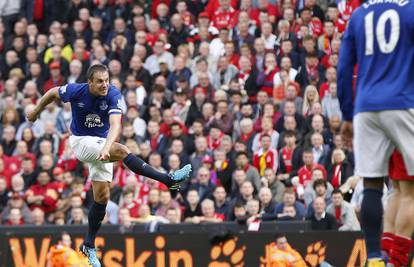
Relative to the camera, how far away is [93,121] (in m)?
13.5

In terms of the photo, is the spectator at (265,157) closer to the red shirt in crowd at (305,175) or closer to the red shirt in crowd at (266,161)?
the red shirt in crowd at (266,161)

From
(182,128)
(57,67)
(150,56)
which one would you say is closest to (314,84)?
(182,128)

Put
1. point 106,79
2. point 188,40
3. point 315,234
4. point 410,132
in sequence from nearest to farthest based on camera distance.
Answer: point 410,132 → point 106,79 → point 315,234 → point 188,40

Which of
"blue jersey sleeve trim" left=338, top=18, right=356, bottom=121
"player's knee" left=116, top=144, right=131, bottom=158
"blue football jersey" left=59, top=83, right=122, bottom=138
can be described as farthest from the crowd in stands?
"blue jersey sleeve trim" left=338, top=18, right=356, bottom=121

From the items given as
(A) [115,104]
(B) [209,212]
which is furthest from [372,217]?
(B) [209,212]

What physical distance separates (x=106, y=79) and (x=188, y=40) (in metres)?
10.2

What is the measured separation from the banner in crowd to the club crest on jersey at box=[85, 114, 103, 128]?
3456mm

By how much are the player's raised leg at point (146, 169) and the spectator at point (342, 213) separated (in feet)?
13.1

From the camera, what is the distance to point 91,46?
24.3m

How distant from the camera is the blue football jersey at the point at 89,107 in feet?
44.0

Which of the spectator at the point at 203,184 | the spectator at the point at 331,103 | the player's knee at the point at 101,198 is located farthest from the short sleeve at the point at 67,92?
the spectator at the point at 331,103

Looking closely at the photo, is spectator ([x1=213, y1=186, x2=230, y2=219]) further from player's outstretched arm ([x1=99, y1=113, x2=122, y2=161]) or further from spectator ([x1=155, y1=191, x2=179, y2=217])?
player's outstretched arm ([x1=99, y1=113, x2=122, y2=161])

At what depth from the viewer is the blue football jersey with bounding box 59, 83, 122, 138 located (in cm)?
1342

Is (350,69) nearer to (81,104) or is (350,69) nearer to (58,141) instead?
(81,104)
